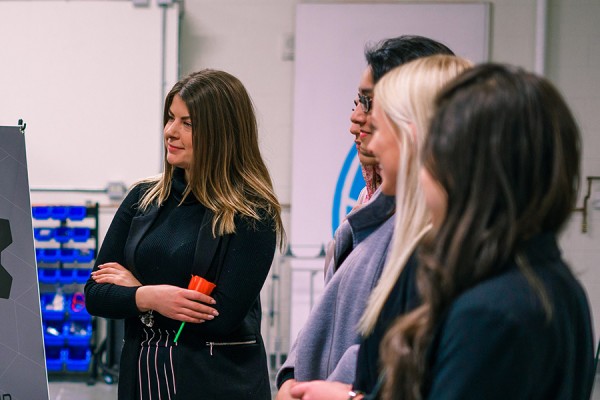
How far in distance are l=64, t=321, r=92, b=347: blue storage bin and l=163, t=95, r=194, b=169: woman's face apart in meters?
3.11

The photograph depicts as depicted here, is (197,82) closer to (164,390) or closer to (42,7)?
(164,390)

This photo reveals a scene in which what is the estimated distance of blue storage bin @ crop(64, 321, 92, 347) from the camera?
4844mm

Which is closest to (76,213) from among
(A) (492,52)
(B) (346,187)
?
(B) (346,187)

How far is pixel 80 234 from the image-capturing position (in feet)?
16.1

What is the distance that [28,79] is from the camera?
5.00m

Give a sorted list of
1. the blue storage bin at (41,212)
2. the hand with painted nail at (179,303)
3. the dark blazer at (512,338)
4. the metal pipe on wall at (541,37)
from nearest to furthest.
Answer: the dark blazer at (512,338) < the hand with painted nail at (179,303) < the blue storage bin at (41,212) < the metal pipe on wall at (541,37)

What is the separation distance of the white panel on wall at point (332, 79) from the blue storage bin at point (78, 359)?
4.33 feet

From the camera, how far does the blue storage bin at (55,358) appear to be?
485 cm

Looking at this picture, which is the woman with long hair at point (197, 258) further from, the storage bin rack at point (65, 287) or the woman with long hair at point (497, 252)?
the storage bin rack at point (65, 287)

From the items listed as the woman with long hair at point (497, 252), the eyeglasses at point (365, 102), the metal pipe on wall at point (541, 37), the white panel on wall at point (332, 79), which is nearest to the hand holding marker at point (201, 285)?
the eyeglasses at point (365, 102)

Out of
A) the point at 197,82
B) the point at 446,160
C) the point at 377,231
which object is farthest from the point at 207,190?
the point at 446,160

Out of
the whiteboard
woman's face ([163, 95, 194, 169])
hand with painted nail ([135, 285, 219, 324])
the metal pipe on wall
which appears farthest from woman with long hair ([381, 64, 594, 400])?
the metal pipe on wall

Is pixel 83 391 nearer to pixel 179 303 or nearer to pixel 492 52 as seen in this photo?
pixel 179 303

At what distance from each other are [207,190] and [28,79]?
3399mm
